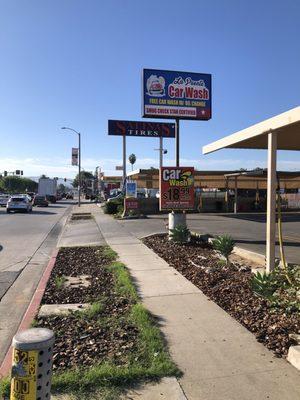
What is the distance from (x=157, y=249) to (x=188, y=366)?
335 inches

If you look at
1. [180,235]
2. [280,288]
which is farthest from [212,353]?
[180,235]

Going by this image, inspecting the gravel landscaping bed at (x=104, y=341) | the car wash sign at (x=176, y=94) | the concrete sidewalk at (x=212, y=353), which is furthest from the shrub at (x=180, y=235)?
the concrete sidewalk at (x=212, y=353)

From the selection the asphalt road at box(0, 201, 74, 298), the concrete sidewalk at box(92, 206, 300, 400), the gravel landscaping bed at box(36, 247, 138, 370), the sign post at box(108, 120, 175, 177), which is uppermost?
the sign post at box(108, 120, 175, 177)

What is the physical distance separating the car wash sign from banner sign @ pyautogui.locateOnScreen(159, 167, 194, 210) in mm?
Result: 2820

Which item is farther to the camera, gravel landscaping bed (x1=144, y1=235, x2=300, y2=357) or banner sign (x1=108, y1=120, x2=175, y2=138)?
banner sign (x1=108, y1=120, x2=175, y2=138)

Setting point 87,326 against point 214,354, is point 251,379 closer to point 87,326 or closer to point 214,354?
point 214,354

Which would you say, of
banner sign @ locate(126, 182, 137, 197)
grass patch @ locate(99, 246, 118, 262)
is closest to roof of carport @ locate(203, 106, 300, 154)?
grass patch @ locate(99, 246, 118, 262)

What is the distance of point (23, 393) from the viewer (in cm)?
312

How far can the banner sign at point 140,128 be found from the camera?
3534 cm

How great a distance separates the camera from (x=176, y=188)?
50.8ft

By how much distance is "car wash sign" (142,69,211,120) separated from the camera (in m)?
17.3

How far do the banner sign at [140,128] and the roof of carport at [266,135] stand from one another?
25081mm

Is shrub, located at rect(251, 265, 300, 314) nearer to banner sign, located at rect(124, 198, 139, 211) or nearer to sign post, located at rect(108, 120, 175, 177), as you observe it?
banner sign, located at rect(124, 198, 139, 211)

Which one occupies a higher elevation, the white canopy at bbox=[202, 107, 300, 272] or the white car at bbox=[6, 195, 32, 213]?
the white canopy at bbox=[202, 107, 300, 272]
